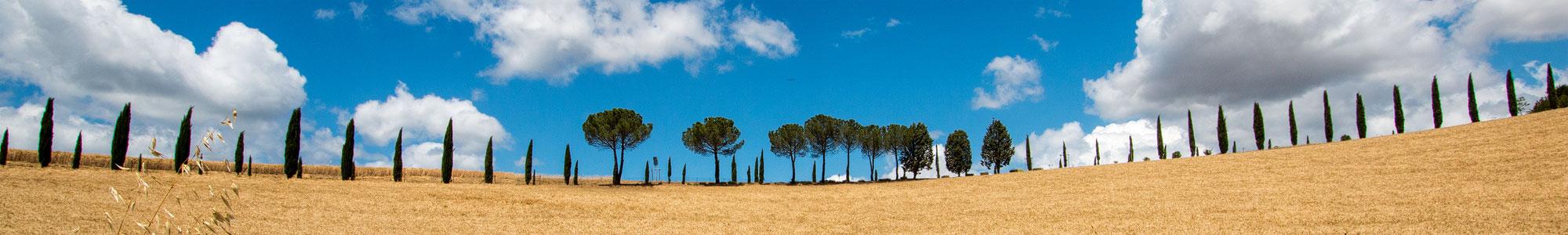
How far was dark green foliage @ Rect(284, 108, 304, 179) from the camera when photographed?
1711 inches

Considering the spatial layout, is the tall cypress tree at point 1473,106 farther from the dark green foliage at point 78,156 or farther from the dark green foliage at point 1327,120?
the dark green foliage at point 78,156

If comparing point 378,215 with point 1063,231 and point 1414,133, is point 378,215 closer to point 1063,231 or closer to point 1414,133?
point 1063,231

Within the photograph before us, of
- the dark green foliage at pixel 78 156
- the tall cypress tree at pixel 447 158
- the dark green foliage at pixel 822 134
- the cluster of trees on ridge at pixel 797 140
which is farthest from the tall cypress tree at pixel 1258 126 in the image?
the dark green foliage at pixel 78 156

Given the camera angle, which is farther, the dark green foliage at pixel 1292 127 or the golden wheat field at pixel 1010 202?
the dark green foliage at pixel 1292 127

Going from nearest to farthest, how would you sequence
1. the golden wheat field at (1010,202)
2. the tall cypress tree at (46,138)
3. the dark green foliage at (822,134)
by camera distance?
the golden wheat field at (1010,202), the tall cypress tree at (46,138), the dark green foliage at (822,134)

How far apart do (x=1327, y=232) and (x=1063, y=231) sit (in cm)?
658

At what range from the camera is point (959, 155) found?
6512 centimetres

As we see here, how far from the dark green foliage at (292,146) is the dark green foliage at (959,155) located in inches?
1894

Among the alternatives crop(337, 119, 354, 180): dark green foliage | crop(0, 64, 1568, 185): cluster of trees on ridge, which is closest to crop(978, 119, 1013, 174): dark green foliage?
crop(0, 64, 1568, 185): cluster of trees on ridge

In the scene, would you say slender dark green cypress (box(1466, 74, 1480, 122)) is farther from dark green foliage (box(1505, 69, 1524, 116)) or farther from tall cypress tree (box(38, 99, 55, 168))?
tall cypress tree (box(38, 99, 55, 168))

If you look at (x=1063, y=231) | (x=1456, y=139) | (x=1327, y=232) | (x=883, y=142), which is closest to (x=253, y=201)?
(x=1063, y=231)

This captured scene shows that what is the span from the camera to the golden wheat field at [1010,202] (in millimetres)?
22000

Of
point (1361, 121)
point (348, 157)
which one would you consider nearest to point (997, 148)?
point (1361, 121)

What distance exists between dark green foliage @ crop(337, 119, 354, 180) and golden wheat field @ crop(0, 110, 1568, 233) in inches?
257
